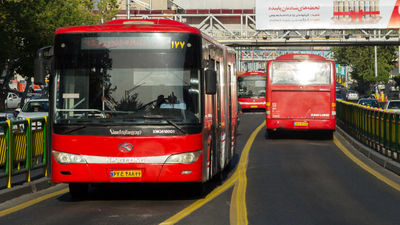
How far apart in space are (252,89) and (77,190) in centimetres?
4245

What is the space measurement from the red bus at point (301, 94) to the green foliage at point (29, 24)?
36.4ft

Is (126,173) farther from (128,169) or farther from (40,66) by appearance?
Result: (40,66)

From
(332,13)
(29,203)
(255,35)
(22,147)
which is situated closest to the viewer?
(29,203)

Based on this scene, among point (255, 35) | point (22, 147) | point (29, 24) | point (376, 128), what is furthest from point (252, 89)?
point (22, 147)

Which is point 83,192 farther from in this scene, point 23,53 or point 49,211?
point 23,53

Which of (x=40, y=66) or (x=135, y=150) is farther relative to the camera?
(x=40, y=66)

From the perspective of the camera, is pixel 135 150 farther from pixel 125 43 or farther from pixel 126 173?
pixel 125 43

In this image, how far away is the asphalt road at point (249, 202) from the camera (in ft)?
33.3

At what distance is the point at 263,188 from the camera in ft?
45.3

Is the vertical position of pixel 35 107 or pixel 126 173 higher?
pixel 35 107

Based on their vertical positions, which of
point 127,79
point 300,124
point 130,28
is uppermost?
point 130,28

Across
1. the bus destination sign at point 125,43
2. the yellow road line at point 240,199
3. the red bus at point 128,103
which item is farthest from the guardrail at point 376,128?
the bus destination sign at point 125,43

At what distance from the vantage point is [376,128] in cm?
2208

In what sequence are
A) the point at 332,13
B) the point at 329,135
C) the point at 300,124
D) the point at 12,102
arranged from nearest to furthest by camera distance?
the point at 300,124 < the point at 329,135 < the point at 332,13 < the point at 12,102
